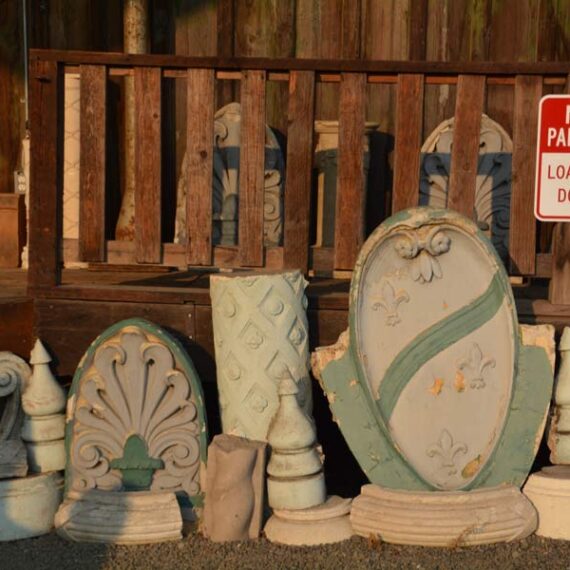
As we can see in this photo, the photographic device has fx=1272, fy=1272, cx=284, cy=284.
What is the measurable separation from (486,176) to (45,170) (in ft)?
8.85

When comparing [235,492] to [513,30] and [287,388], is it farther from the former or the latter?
[513,30]

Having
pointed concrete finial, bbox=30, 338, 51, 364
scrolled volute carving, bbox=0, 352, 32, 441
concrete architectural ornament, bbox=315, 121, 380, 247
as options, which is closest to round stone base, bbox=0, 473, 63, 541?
scrolled volute carving, bbox=0, 352, 32, 441

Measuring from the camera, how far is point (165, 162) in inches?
298

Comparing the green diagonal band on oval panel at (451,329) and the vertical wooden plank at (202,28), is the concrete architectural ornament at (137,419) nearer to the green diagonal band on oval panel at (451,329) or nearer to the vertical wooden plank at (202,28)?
the green diagonal band on oval panel at (451,329)

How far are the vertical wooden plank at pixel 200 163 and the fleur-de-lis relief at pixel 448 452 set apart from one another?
4.27ft

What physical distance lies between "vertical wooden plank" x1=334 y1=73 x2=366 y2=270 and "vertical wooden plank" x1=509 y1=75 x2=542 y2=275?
652mm

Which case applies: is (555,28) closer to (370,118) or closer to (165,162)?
(370,118)

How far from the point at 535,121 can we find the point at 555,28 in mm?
2159

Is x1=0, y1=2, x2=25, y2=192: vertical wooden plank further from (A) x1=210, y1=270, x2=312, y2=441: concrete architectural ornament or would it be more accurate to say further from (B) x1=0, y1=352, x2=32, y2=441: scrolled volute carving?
(A) x1=210, y1=270, x2=312, y2=441: concrete architectural ornament

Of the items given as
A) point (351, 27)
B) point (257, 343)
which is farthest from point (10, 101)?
point (257, 343)

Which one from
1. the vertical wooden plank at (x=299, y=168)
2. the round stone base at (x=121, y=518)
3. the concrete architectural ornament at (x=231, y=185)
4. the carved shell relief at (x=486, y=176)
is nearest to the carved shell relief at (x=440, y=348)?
the vertical wooden plank at (x=299, y=168)

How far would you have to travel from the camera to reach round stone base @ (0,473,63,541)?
16.6ft

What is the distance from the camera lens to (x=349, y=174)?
547 centimetres

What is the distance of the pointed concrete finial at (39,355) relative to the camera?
5.35m
